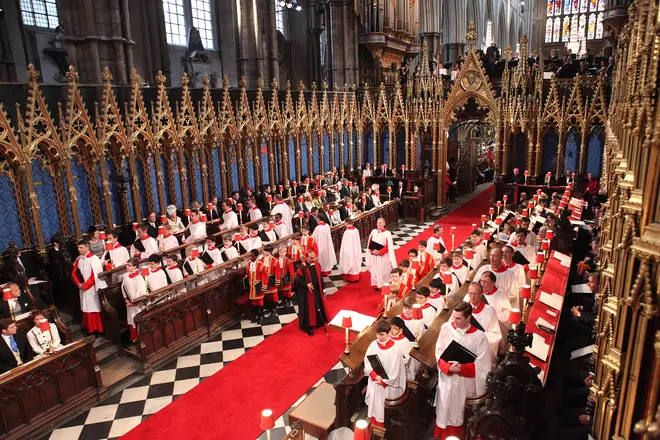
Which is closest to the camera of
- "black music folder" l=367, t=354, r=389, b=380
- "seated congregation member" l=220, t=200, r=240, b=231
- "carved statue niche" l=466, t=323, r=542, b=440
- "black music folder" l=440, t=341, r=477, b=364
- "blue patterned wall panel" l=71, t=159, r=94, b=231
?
"carved statue niche" l=466, t=323, r=542, b=440

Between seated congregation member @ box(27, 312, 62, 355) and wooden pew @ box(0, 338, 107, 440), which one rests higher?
seated congregation member @ box(27, 312, 62, 355)

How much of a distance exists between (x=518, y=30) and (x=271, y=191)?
43.5m

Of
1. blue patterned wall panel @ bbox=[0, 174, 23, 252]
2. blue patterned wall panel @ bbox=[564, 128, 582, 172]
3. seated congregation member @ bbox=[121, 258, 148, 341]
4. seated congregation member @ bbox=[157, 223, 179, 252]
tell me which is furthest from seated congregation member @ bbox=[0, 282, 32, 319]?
blue patterned wall panel @ bbox=[564, 128, 582, 172]

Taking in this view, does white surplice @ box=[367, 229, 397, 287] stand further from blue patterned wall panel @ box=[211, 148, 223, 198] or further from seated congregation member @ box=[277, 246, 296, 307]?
blue patterned wall panel @ box=[211, 148, 223, 198]

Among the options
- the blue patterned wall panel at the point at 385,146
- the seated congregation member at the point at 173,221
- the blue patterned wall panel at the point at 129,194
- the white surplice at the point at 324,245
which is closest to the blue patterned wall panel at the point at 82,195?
the blue patterned wall panel at the point at 129,194

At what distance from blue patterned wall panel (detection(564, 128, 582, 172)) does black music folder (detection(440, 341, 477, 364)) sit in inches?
612

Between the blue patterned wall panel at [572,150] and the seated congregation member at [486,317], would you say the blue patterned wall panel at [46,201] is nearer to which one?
the seated congregation member at [486,317]

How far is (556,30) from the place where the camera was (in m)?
38.4

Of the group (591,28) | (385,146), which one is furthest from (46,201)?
(591,28)

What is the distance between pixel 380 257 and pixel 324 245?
1.82 m

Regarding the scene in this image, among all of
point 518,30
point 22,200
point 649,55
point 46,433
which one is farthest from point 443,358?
point 518,30

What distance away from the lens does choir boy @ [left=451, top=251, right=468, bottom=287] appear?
8969mm

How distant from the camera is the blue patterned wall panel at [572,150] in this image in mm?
18078

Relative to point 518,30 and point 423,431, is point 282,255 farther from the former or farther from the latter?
point 518,30
